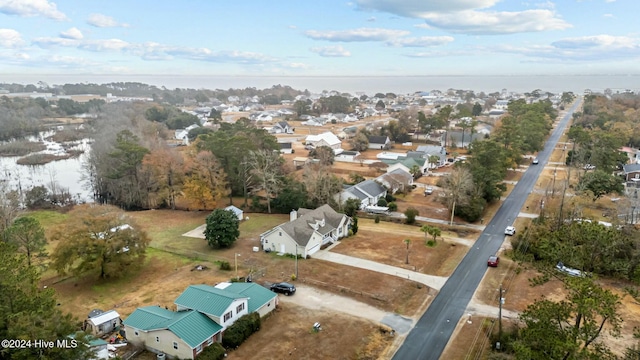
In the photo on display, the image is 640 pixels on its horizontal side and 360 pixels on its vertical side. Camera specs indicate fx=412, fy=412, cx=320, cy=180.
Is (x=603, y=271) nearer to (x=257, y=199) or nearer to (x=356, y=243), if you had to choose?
(x=356, y=243)

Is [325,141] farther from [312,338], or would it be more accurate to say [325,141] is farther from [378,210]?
[312,338]

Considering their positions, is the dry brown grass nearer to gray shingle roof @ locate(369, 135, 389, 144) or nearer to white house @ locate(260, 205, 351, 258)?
white house @ locate(260, 205, 351, 258)

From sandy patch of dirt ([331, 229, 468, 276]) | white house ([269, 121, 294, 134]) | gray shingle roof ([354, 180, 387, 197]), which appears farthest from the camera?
white house ([269, 121, 294, 134])

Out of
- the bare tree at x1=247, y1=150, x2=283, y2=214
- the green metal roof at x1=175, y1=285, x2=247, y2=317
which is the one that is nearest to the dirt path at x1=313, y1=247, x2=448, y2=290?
the green metal roof at x1=175, y1=285, x2=247, y2=317

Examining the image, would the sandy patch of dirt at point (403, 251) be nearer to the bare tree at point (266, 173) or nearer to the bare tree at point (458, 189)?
the bare tree at point (458, 189)

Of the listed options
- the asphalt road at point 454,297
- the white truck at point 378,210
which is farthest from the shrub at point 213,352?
the white truck at point 378,210

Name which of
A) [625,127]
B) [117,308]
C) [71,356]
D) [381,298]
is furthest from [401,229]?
[625,127]

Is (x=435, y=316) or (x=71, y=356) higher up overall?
(x=71, y=356)
